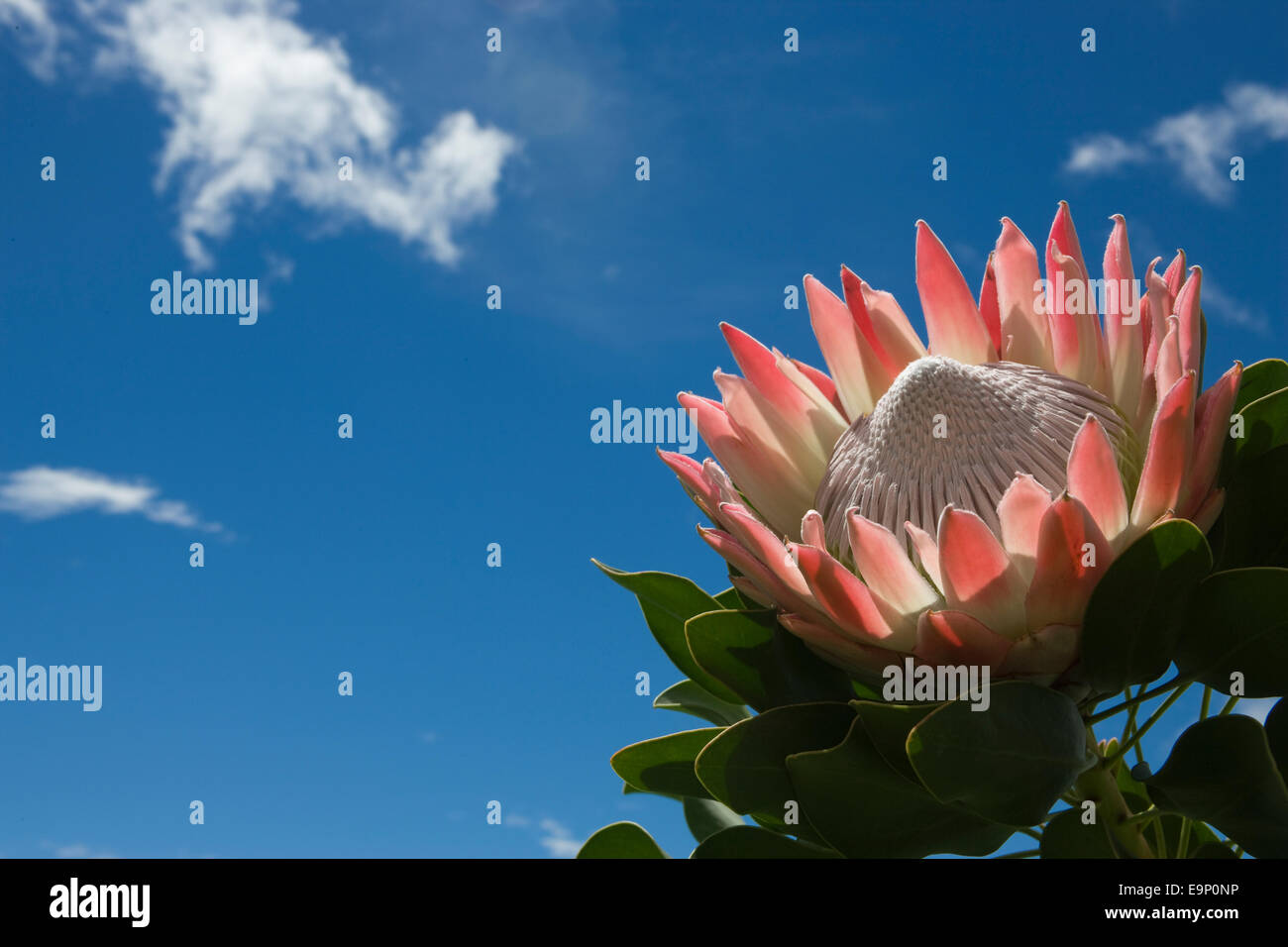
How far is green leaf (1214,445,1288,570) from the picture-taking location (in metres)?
1.15

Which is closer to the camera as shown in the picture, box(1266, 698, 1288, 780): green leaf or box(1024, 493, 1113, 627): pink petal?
box(1024, 493, 1113, 627): pink petal

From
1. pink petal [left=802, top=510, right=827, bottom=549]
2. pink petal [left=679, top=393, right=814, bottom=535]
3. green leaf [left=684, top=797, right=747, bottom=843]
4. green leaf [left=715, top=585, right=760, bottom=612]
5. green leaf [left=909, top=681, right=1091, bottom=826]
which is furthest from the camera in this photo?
green leaf [left=684, top=797, right=747, bottom=843]

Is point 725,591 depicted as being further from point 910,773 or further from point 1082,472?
point 1082,472

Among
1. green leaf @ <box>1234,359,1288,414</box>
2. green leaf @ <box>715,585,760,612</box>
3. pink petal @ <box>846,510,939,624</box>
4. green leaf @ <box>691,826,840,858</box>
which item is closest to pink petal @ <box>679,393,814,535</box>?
green leaf @ <box>715,585,760,612</box>

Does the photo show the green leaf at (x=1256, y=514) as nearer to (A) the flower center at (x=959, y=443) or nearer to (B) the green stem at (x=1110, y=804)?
(A) the flower center at (x=959, y=443)

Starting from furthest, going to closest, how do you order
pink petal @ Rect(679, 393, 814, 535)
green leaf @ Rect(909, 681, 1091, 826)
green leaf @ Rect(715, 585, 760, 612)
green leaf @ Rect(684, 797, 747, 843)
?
green leaf @ Rect(684, 797, 747, 843) < green leaf @ Rect(715, 585, 760, 612) < pink petal @ Rect(679, 393, 814, 535) < green leaf @ Rect(909, 681, 1091, 826)

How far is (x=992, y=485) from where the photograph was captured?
3.78ft

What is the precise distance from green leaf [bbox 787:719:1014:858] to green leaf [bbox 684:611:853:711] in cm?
15

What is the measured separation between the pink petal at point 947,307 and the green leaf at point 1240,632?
1.41 feet

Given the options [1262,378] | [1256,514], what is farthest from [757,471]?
[1262,378]

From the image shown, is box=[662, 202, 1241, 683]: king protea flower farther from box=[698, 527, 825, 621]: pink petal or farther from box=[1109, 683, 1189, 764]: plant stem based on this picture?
box=[1109, 683, 1189, 764]: plant stem

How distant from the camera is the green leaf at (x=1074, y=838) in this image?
43.9 inches
